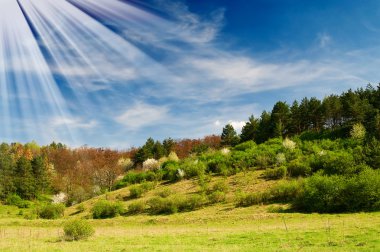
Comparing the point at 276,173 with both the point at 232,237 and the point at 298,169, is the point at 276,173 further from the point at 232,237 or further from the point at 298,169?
the point at 232,237

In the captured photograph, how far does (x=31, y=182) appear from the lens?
84.9m

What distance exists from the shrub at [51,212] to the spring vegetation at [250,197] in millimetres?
119

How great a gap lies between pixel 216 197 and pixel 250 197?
4145 mm

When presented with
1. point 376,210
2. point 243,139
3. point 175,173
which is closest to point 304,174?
point 376,210

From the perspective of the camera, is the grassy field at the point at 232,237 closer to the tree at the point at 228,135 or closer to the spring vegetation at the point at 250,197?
the spring vegetation at the point at 250,197

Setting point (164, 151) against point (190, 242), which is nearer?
point (190, 242)

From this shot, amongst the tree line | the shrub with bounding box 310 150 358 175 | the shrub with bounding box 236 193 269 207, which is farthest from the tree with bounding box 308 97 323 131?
the shrub with bounding box 236 193 269 207

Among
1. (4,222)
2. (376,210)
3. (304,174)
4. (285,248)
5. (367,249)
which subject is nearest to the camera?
(367,249)

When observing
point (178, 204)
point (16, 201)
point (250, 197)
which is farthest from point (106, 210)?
point (16, 201)

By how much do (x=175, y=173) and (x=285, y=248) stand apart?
1633 inches

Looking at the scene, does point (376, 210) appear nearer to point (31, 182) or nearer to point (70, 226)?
point (70, 226)

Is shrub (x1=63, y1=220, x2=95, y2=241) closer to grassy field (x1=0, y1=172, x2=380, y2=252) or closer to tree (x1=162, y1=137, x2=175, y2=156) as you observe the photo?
grassy field (x1=0, y1=172, x2=380, y2=252)

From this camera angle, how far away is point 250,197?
37594mm

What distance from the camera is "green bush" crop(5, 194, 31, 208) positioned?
76.1 m
